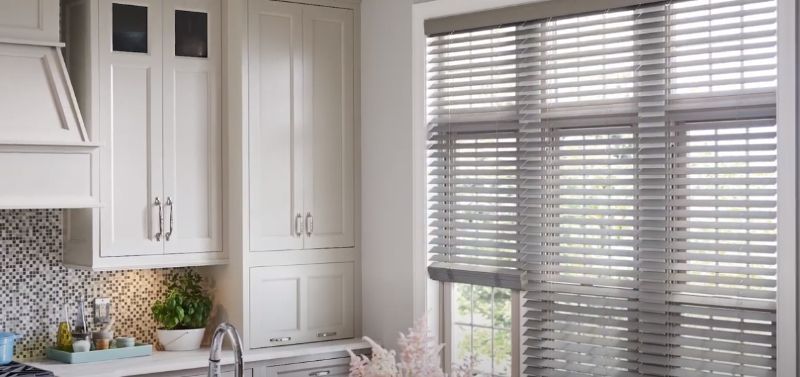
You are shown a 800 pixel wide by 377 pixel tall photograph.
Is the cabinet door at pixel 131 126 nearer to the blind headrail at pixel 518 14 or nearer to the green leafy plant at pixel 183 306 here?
the green leafy plant at pixel 183 306

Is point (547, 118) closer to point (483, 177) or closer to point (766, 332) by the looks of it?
point (483, 177)

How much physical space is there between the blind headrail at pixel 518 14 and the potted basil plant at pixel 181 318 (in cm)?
160

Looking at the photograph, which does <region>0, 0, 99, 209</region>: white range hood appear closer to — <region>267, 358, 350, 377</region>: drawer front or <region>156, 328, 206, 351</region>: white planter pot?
<region>156, 328, 206, 351</region>: white planter pot

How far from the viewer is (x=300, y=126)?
4.40 metres

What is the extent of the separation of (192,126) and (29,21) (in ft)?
2.62

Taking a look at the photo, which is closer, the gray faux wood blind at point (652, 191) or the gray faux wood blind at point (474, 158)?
the gray faux wood blind at point (652, 191)

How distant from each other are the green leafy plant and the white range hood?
2.22 ft

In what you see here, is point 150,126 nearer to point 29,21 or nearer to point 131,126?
point 131,126

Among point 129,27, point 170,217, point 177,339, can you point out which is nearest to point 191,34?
point 129,27

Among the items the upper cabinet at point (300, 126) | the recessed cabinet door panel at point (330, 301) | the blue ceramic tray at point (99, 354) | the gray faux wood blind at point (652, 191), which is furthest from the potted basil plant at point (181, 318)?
the gray faux wood blind at point (652, 191)

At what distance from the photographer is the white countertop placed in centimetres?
378

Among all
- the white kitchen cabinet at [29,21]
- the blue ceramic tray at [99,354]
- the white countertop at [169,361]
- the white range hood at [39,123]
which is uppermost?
the white kitchen cabinet at [29,21]

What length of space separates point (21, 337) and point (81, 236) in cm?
50

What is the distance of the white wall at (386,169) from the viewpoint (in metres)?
4.38
